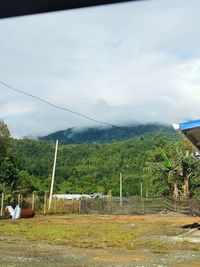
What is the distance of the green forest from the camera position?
39.4 meters

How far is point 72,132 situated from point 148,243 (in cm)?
14775

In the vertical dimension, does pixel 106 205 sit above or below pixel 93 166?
below

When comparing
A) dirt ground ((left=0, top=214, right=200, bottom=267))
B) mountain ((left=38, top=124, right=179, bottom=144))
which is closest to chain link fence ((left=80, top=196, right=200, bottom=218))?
dirt ground ((left=0, top=214, right=200, bottom=267))

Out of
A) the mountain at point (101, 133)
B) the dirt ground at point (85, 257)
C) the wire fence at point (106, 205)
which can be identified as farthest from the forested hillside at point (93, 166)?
the mountain at point (101, 133)

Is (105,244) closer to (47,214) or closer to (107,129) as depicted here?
(47,214)

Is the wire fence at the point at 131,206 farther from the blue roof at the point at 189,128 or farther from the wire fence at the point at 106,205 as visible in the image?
the blue roof at the point at 189,128

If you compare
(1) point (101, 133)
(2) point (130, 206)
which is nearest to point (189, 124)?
(2) point (130, 206)

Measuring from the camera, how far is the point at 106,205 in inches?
1449

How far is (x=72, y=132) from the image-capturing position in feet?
531

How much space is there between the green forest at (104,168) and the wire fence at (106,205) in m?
1.78

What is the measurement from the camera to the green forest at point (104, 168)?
1551 inches

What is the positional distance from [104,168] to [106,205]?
1681 inches

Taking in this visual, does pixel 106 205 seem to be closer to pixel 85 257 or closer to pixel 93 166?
pixel 85 257

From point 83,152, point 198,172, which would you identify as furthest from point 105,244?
point 83,152
